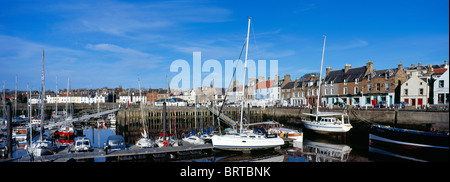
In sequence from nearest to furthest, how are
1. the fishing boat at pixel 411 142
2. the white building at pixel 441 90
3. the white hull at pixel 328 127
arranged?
the fishing boat at pixel 411 142 < the white hull at pixel 328 127 < the white building at pixel 441 90

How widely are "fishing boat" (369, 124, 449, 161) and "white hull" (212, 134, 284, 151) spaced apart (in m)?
10.6

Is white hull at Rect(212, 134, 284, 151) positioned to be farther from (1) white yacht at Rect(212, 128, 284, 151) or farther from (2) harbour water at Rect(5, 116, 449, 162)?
(2) harbour water at Rect(5, 116, 449, 162)

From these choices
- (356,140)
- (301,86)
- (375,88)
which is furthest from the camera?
(301,86)

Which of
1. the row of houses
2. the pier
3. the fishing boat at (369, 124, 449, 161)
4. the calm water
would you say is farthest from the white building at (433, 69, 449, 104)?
the pier

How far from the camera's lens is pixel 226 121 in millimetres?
41625

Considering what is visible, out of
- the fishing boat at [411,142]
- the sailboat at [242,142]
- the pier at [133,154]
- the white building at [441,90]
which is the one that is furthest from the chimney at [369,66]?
the pier at [133,154]

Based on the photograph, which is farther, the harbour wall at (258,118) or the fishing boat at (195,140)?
the harbour wall at (258,118)

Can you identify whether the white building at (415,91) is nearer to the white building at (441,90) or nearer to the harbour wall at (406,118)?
the white building at (441,90)

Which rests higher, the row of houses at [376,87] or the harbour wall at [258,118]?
the row of houses at [376,87]

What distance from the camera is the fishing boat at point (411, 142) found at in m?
21.3

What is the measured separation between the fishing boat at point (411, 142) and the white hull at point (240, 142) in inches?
417
